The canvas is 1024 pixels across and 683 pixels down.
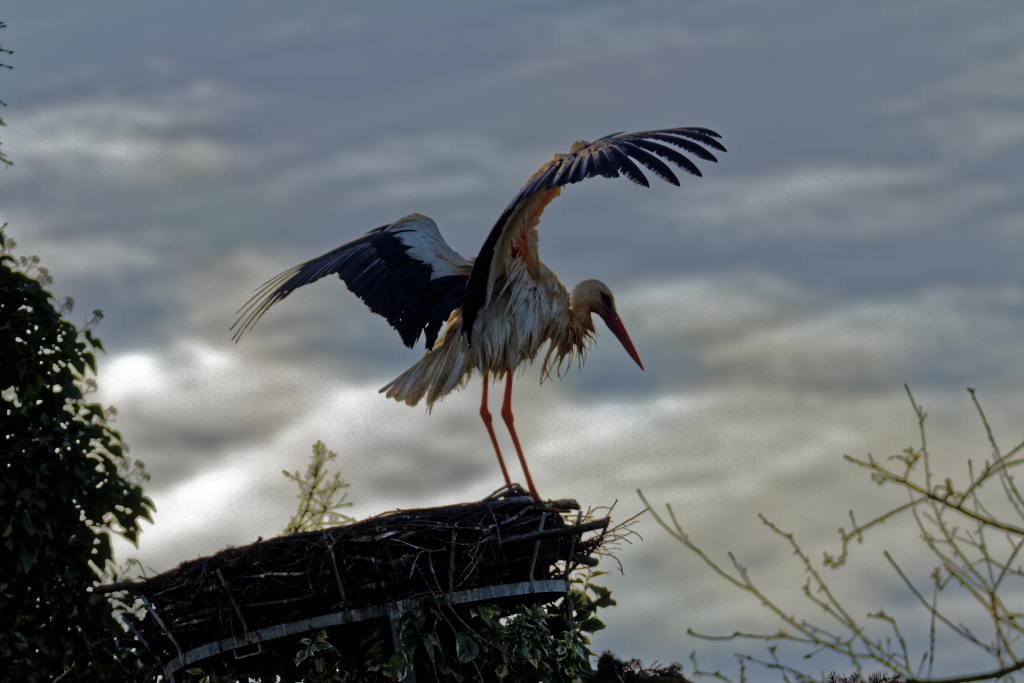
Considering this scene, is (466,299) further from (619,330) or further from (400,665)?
(400,665)

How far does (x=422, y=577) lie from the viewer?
634 centimetres

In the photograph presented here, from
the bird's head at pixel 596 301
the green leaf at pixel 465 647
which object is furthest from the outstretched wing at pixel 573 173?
the green leaf at pixel 465 647

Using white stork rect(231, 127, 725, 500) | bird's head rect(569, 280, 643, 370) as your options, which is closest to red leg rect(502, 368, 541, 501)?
white stork rect(231, 127, 725, 500)

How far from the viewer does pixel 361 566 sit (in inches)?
251

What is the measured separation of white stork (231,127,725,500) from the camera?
26.3 ft

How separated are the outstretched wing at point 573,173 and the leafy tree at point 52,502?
9.77 ft

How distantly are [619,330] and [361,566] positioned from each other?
3.67m

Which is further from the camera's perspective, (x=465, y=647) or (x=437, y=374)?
(x=437, y=374)

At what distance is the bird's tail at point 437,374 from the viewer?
27.6 feet

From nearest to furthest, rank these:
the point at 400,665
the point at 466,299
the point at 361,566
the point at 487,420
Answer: the point at 400,665
the point at 361,566
the point at 466,299
the point at 487,420

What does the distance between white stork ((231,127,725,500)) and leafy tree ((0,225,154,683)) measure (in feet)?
4.77

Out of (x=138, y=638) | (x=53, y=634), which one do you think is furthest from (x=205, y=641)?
(x=53, y=634)

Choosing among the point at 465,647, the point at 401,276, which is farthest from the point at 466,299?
the point at 465,647

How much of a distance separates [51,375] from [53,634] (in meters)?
1.87
